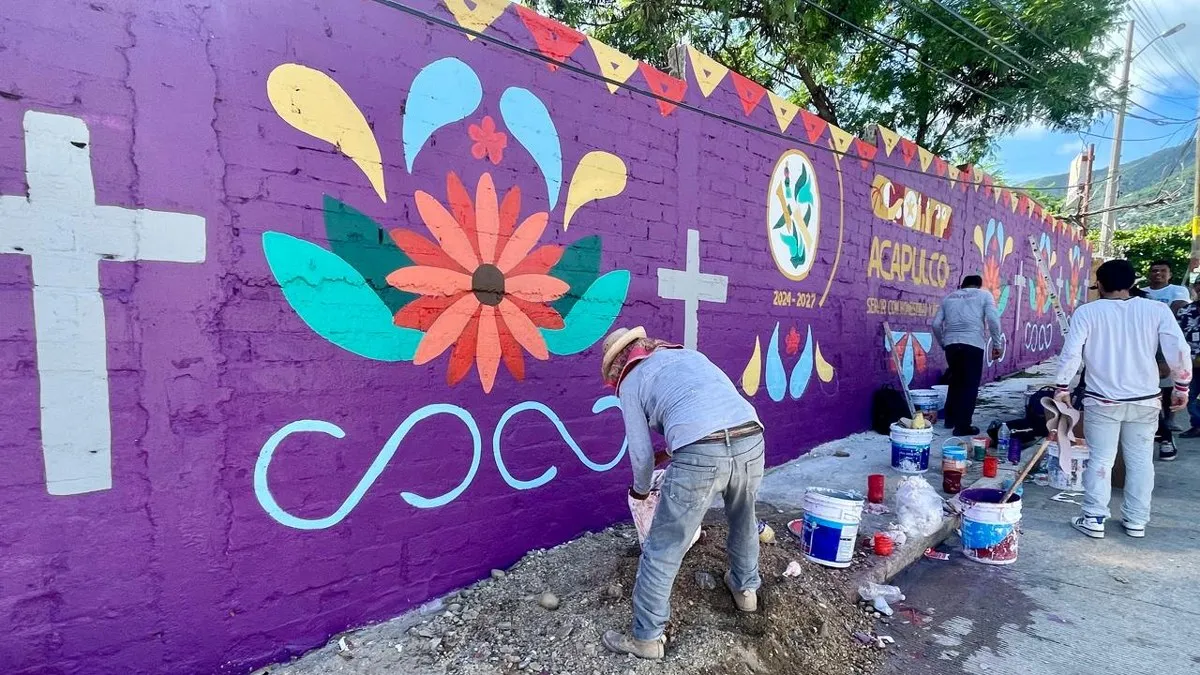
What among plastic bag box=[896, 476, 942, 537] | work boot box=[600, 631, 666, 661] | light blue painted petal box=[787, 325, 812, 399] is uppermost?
light blue painted petal box=[787, 325, 812, 399]

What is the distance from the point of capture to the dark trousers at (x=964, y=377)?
23.6 ft

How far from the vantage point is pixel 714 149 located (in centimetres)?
514

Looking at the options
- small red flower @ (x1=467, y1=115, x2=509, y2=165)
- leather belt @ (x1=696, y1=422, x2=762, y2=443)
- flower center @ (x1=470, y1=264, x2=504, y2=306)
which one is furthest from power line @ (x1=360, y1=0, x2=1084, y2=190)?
leather belt @ (x1=696, y1=422, x2=762, y2=443)

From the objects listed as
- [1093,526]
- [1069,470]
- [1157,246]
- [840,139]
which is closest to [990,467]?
[1069,470]

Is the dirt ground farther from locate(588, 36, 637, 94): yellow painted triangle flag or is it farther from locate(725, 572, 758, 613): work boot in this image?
locate(588, 36, 637, 94): yellow painted triangle flag

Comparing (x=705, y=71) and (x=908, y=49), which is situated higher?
(x=908, y=49)

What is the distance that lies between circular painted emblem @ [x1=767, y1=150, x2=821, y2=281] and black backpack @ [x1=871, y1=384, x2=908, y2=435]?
7.23 ft

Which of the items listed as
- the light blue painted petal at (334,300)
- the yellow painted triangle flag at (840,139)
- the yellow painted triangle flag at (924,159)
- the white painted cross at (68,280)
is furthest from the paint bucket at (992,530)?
the yellow painted triangle flag at (924,159)

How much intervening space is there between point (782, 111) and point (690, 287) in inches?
88.4

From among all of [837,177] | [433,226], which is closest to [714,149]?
[837,177]

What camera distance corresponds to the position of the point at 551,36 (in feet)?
12.8

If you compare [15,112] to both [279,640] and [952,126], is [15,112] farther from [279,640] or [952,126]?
[952,126]

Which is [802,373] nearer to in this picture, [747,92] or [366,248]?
[747,92]

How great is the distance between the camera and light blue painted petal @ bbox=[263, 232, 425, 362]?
2.79 meters
